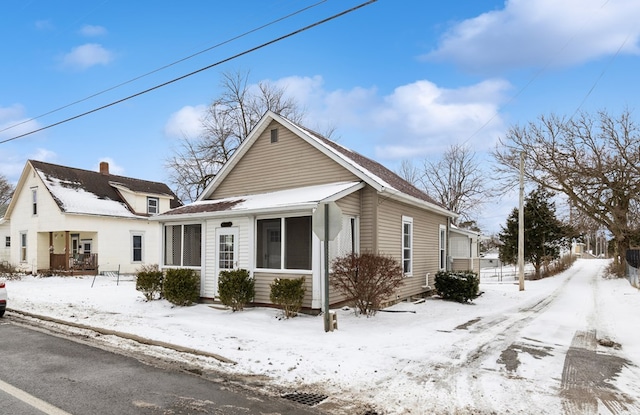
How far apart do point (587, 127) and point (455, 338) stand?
2363 centimetres

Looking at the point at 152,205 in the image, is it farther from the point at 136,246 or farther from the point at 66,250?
the point at 66,250

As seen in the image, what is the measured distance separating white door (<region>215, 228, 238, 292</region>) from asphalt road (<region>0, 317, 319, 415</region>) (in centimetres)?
535

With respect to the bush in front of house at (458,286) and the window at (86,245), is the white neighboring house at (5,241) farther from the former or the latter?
the bush in front of house at (458,286)

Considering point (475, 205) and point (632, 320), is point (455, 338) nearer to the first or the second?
point (632, 320)

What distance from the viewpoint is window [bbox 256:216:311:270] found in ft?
40.6

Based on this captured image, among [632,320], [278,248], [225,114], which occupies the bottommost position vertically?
[632,320]

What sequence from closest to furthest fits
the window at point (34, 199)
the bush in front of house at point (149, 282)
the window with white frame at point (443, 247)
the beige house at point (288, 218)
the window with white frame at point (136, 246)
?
the beige house at point (288, 218)
the bush in front of house at point (149, 282)
the window with white frame at point (443, 247)
the window at point (34, 199)
the window with white frame at point (136, 246)

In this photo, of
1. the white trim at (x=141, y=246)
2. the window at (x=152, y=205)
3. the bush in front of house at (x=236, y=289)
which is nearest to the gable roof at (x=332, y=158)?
the bush in front of house at (x=236, y=289)

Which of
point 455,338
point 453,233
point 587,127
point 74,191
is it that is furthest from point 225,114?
point 455,338

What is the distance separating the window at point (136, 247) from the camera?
26.7 m

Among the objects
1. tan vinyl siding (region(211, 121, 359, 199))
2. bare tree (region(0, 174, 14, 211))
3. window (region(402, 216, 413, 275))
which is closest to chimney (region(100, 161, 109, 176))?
tan vinyl siding (region(211, 121, 359, 199))

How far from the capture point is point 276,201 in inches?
467

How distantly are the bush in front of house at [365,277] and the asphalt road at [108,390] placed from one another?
4984mm

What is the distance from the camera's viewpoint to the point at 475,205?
138 ft
